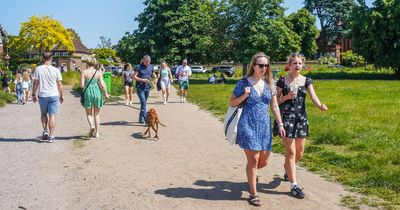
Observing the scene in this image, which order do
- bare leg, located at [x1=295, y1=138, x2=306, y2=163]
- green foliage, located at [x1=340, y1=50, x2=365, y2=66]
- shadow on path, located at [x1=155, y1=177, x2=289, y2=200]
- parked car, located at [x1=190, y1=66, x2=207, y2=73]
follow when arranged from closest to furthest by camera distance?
shadow on path, located at [x1=155, y1=177, x2=289, y2=200]
bare leg, located at [x1=295, y1=138, x2=306, y2=163]
parked car, located at [x1=190, y1=66, x2=207, y2=73]
green foliage, located at [x1=340, y1=50, x2=365, y2=66]

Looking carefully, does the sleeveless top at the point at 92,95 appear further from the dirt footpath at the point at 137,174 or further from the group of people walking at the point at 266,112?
the group of people walking at the point at 266,112

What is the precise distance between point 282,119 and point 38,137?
21.7 ft

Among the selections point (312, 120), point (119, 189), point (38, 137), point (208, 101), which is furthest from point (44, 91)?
point (208, 101)

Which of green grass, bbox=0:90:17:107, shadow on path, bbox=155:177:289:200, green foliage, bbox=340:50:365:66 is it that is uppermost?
green foliage, bbox=340:50:365:66

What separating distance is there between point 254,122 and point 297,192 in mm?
1094

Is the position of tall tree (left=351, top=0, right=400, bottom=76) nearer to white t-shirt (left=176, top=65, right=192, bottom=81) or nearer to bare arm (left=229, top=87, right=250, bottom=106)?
white t-shirt (left=176, top=65, right=192, bottom=81)

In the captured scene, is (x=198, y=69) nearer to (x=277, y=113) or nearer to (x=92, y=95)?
(x=92, y=95)

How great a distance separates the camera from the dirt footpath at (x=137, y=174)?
5.61 metres

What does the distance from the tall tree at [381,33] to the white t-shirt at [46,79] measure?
3750 cm

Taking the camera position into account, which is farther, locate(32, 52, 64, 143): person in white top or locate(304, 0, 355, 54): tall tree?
locate(304, 0, 355, 54): tall tree

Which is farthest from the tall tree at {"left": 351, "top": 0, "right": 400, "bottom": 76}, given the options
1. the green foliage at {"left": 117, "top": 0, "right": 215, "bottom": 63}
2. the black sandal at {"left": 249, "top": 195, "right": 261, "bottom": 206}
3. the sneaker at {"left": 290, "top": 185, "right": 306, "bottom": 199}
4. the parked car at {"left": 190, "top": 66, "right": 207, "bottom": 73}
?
the black sandal at {"left": 249, "top": 195, "right": 261, "bottom": 206}

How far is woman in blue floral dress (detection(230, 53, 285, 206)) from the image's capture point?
5398mm

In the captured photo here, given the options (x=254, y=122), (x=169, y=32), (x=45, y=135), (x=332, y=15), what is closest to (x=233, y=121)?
(x=254, y=122)

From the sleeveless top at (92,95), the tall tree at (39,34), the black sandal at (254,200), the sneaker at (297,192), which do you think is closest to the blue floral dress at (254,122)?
the black sandal at (254,200)
